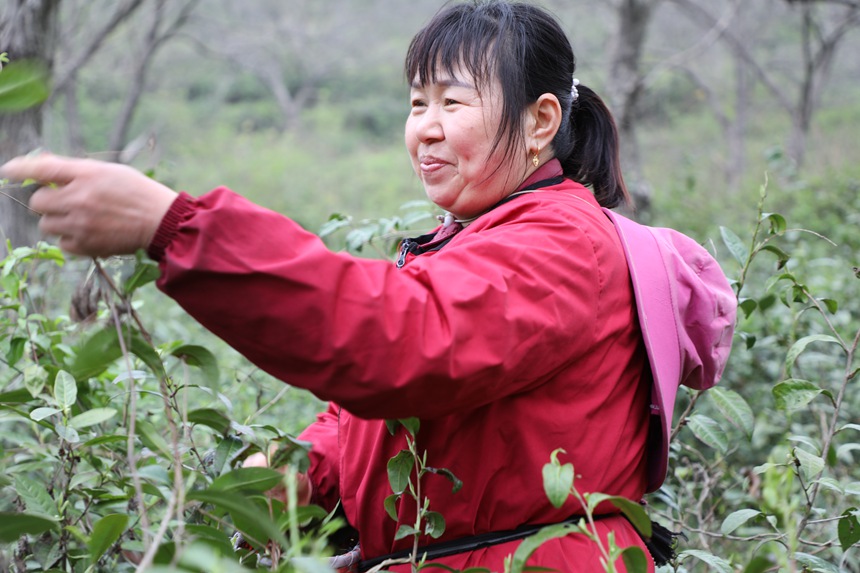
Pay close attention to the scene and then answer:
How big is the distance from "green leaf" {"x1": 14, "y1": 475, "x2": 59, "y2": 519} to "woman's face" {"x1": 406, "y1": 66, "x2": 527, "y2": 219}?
839mm

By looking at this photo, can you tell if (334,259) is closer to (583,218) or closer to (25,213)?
(583,218)

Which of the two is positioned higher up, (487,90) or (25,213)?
(487,90)

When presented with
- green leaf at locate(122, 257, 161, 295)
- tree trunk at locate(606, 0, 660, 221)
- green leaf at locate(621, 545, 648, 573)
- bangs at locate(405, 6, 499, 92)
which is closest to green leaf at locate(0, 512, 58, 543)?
green leaf at locate(122, 257, 161, 295)

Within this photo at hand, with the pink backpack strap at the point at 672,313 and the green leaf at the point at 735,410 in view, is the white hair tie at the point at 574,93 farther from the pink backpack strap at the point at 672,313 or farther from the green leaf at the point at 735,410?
the green leaf at the point at 735,410

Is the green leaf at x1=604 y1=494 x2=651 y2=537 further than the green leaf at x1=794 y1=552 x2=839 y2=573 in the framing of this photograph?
No

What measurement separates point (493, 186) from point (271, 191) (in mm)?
15925

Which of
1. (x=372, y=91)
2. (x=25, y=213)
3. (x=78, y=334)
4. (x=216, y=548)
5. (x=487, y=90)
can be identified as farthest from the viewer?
(x=372, y=91)

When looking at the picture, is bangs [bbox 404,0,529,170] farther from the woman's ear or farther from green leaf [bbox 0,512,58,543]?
green leaf [bbox 0,512,58,543]

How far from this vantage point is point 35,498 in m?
1.51

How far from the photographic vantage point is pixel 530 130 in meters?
1.60

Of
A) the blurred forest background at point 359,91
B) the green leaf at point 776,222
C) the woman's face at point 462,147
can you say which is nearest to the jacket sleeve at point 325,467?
the woman's face at point 462,147

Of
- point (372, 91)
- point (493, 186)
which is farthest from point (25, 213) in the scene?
point (372, 91)

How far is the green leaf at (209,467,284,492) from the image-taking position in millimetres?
1131

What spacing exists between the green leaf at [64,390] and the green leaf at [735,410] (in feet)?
4.16
